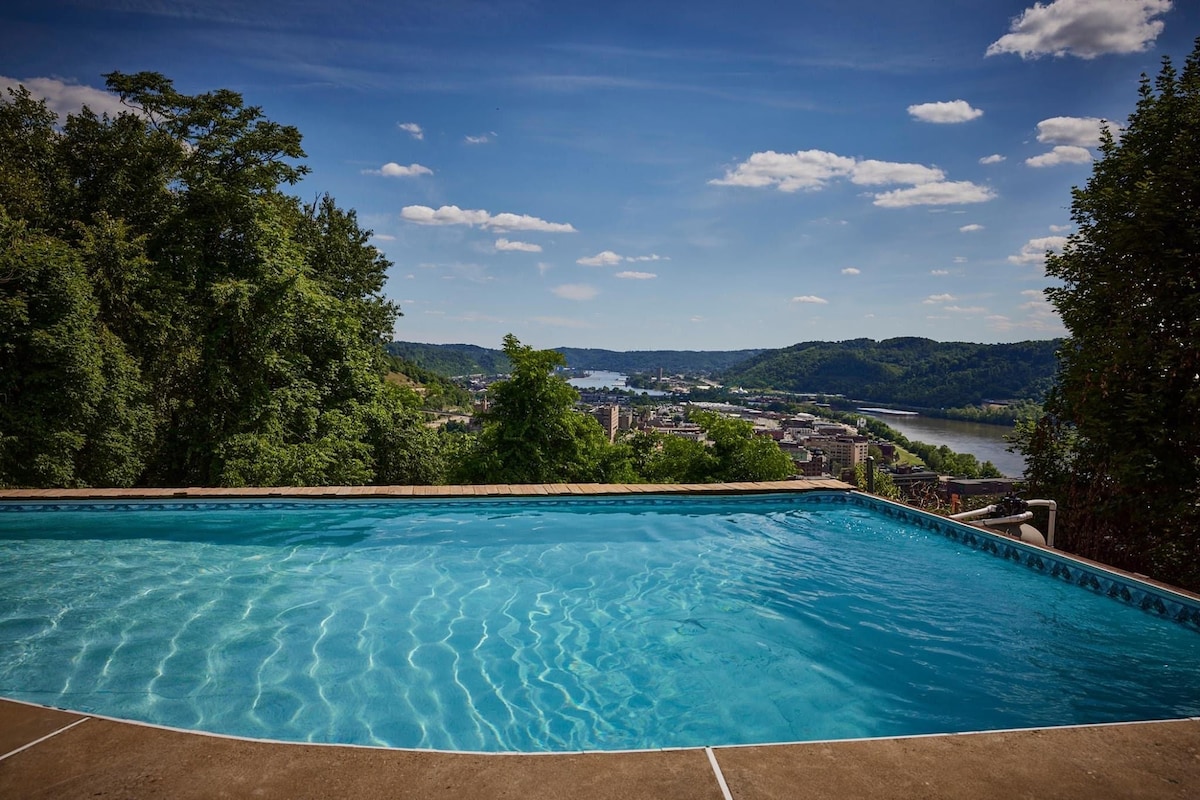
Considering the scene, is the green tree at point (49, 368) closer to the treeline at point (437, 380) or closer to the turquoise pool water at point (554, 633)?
the turquoise pool water at point (554, 633)

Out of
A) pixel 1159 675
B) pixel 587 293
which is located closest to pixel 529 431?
pixel 1159 675

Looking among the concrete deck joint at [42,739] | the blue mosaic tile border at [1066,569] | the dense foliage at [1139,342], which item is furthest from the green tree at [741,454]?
the concrete deck joint at [42,739]

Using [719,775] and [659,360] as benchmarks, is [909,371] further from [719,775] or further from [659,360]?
[659,360]

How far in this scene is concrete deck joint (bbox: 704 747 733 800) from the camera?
53.0 inches

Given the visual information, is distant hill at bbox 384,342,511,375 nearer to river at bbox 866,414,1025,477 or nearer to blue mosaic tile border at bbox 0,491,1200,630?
river at bbox 866,414,1025,477

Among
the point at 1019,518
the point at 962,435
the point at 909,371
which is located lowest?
the point at 962,435

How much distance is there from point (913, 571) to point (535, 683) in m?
3.27

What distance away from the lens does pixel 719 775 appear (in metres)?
1.42

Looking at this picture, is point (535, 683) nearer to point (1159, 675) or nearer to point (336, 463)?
point (1159, 675)

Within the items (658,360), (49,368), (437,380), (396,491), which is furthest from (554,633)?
(658,360)

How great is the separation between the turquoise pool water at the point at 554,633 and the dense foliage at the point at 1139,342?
167 cm

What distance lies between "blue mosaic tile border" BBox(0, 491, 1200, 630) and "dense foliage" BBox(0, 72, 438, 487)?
3.52 m

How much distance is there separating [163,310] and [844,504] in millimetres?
10427

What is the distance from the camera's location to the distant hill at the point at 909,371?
42094 mm
